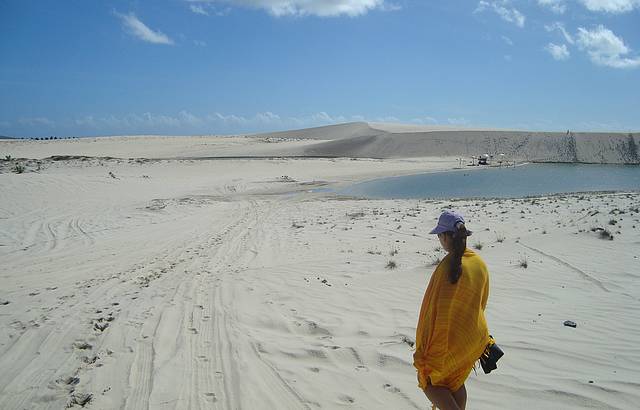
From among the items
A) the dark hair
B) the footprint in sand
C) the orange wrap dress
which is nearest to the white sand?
the footprint in sand

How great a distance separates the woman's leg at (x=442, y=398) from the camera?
2.54 meters

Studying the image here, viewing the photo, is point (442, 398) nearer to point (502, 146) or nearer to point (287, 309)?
point (287, 309)

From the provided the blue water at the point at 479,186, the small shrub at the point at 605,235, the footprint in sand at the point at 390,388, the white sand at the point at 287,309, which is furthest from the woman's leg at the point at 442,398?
the blue water at the point at 479,186

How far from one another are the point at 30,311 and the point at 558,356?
21.3 ft

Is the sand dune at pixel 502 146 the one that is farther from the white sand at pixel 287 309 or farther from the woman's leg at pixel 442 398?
the woman's leg at pixel 442 398

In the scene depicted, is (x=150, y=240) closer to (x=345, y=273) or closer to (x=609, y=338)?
(x=345, y=273)

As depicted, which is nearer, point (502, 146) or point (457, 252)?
point (457, 252)

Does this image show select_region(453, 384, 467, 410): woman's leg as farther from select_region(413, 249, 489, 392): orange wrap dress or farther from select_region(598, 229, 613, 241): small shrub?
select_region(598, 229, 613, 241): small shrub

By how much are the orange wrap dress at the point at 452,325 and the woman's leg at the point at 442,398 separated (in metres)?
0.03

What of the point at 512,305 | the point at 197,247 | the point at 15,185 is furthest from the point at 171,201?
the point at 512,305

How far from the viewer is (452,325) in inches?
99.6

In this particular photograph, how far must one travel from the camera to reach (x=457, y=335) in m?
2.54

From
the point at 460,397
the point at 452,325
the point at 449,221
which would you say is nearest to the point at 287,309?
the point at 460,397

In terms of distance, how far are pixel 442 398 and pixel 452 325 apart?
467 mm
